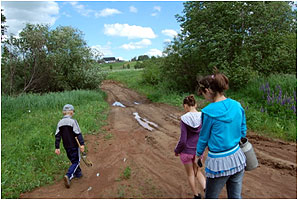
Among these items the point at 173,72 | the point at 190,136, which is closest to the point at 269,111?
the point at 190,136

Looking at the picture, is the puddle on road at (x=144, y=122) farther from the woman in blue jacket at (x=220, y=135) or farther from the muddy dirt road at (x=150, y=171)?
the woman in blue jacket at (x=220, y=135)

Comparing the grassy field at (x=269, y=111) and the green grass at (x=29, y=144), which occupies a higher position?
the grassy field at (x=269, y=111)

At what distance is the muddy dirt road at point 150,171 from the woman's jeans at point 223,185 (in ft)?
4.53

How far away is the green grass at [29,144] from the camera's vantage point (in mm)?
4520

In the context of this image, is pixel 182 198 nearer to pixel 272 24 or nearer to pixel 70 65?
pixel 272 24

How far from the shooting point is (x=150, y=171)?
484cm

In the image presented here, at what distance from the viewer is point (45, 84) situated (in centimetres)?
1647

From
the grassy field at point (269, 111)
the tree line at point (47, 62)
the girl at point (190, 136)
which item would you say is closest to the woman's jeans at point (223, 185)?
the girl at point (190, 136)

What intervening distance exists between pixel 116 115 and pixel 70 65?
8.59 meters

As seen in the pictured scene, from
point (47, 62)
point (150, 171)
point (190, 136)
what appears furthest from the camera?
point (47, 62)

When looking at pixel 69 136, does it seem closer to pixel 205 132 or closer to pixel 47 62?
pixel 205 132

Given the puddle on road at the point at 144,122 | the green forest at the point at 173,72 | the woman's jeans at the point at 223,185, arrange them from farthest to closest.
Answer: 1. the puddle on road at the point at 144,122
2. the green forest at the point at 173,72
3. the woman's jeans at the point at 223,185

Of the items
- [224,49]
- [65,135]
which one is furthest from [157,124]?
[224,49]

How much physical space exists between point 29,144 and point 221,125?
5.66 metres
